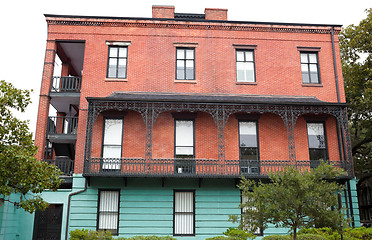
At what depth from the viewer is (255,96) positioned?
20.5m

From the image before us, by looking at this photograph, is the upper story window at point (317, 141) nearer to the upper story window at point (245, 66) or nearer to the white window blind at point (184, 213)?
the upper story window at point (245, 66)

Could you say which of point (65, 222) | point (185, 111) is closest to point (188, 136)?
point (185, 111)

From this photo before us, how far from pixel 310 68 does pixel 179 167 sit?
398 inches

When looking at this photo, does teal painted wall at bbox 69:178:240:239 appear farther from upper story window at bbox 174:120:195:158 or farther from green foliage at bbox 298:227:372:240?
green foliage at bbox 298:227:372:240

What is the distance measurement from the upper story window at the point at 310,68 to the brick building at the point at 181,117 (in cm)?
6

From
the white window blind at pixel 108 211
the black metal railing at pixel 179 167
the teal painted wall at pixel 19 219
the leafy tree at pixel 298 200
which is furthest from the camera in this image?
the white window blind at pixel 108 211

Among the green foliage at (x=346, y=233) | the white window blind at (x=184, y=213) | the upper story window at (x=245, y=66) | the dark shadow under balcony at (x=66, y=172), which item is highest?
the upper story window at (x=245, y=66)

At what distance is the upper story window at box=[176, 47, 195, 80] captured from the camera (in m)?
20.9

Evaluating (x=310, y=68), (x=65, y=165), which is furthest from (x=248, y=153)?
(x=65, y=165)

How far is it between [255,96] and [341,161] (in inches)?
228

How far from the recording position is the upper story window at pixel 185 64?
2088 centimetres

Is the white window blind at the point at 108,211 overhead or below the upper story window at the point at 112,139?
below

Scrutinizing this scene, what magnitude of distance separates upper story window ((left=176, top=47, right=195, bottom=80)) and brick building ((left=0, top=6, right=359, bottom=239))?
64 mm

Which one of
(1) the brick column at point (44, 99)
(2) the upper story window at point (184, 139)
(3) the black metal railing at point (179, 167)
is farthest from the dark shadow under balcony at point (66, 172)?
(2) the upper story window at point (184, 139)
